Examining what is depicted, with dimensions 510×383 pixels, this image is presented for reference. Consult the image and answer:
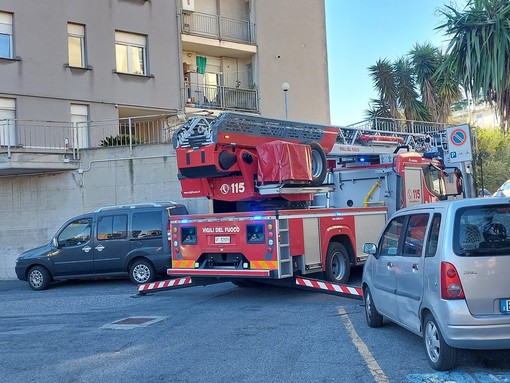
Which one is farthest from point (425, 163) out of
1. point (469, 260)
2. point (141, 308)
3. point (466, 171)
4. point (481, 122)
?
point (481, 122)

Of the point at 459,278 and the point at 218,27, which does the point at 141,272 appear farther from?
the point at 218,27

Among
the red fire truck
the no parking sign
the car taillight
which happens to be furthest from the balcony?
the car taillight

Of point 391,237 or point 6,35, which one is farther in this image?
point 6,35

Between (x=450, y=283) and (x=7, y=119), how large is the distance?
1600cm

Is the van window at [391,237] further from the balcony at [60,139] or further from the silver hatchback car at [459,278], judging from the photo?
the balcony at [60,139]

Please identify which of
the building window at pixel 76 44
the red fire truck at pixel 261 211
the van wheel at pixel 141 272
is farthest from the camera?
the building window at pixel 76 44

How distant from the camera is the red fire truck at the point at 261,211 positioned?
10.6 meters

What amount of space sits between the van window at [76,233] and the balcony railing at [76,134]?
3846 millimetres

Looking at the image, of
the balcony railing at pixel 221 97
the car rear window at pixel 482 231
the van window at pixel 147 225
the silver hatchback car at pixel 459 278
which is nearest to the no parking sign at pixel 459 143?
the silver hatchback car at pixel 459 278

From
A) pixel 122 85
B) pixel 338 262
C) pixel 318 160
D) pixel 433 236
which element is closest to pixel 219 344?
pixel 433 236

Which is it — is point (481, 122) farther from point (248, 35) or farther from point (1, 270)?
point (1, 270)

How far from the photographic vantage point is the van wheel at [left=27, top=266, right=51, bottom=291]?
49.2ft

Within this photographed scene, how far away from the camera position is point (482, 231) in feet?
18.9

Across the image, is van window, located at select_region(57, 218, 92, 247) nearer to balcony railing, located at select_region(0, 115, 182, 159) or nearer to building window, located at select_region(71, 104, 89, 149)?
balcony railing, located at select_region(0, 115, 182, 159)
